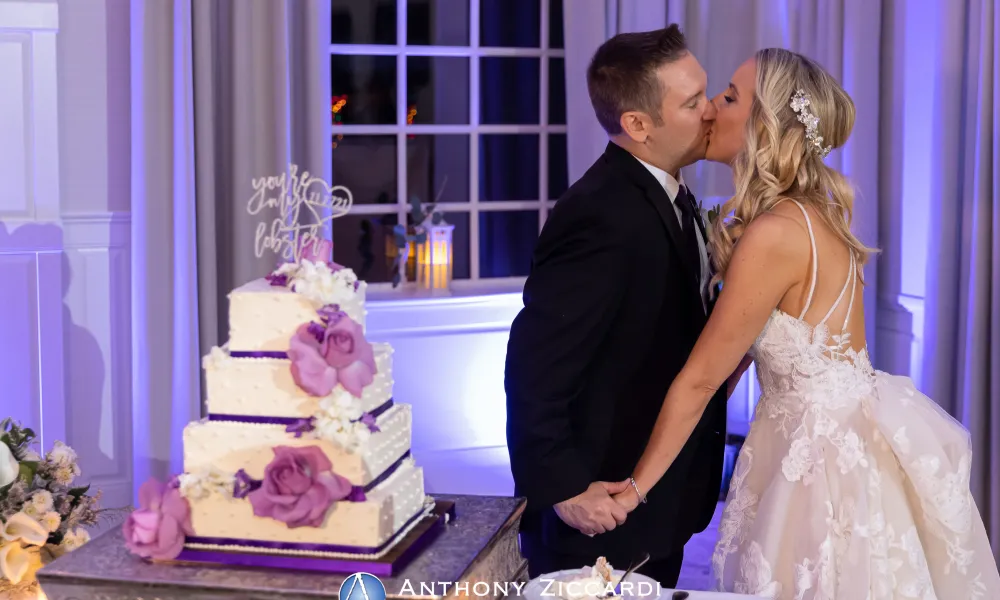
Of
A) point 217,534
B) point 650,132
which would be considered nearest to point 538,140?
point 650,132

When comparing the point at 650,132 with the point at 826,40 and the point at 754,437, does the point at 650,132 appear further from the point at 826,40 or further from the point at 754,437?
the point at 826,40

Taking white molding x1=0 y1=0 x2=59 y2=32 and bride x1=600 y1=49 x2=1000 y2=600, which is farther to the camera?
white molding x1=0 y1=0 x2=59 y2=32

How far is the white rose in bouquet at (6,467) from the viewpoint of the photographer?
2.16m

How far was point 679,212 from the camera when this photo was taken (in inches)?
96.7

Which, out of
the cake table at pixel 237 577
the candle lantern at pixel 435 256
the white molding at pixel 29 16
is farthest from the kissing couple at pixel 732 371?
the candle lantern at pixel 435 256

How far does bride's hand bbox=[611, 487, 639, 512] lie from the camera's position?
2.29 m

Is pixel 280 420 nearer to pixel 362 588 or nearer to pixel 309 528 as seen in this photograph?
pixel 309 528

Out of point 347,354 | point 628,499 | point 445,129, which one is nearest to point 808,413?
point 628,499

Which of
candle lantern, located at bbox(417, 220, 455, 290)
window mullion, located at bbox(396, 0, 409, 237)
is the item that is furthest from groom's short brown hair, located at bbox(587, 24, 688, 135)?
window mullion, located at bbox(396, 0, 409, 237)

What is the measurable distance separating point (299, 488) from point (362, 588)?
0.18 metres

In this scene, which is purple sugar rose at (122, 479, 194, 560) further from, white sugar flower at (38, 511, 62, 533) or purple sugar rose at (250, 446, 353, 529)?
white sugar flower at (38, 511, 62, 533)

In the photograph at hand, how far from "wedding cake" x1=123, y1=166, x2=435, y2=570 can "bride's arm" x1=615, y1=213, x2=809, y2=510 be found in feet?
2.41

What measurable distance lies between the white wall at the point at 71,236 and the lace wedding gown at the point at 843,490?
321 cm

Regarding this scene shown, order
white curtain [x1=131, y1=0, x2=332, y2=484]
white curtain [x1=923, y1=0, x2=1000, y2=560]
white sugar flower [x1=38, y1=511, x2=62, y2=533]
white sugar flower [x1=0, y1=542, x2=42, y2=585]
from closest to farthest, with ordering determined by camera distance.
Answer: white sugar flower [x1=0, y1=542, x2=42, y2=585] → white sugar flower [x1=38, y1=511, x2=62, y2=533] → white curtain [x1=923, y1=0, x2=1000, y2=560] → white curtain [x1=131, y1=0, x2=332, y2=484]
